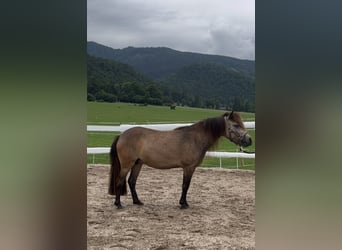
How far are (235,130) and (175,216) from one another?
82cm

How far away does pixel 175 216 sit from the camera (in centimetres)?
279

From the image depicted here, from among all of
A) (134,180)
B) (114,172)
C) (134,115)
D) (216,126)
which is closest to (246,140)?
(216,126)

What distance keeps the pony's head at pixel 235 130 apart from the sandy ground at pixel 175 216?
20.9 inches

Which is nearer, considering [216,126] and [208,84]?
[216,126]

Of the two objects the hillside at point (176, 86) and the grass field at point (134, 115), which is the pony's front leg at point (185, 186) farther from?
the hillside at point (176, 86)

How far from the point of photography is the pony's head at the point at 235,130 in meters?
2.99

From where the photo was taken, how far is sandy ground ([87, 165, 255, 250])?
2260 millimetres

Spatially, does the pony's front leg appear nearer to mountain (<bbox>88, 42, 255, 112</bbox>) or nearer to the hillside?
mountain (<bbox>88, 42, 255, 112</bbox>)

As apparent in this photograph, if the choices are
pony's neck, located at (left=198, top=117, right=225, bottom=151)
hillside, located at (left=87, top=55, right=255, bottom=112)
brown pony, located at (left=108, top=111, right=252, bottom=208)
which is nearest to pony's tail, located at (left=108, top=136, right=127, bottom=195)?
brown pony, located at (left=108, top=111, right=252, bottom=208)

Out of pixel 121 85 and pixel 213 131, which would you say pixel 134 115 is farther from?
pixel 213 131

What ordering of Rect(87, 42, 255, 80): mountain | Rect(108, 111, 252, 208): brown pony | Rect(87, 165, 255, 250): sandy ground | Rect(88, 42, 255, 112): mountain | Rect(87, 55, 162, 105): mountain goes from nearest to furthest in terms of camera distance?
Rect(87, 165, 255, 250): sandy ground < Rect(108, 111, 252, 208): brown pony < Rect(87, 55, 162, 105): mountain < Rect(88, 42, 255, 112): mountain < Rect(87, 42, 255, 80): mountain
